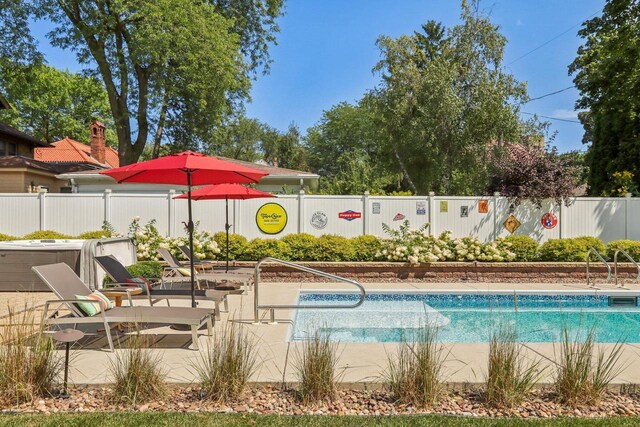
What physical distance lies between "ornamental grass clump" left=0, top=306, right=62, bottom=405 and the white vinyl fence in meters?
10.5

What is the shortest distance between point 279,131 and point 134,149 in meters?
29.7

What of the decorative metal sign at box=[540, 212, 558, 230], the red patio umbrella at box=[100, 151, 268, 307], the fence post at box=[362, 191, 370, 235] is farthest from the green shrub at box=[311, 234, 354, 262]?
the decorative metal sign at box=[540, 212, 558, 230]

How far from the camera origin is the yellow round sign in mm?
14773

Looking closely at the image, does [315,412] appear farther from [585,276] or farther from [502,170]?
[502,170]

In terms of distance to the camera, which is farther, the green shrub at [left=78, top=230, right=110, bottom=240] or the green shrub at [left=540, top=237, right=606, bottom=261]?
the green shrub at [left=78, top=230, right=110, bottom=240]

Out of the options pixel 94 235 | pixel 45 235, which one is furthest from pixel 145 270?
pixel 45 235

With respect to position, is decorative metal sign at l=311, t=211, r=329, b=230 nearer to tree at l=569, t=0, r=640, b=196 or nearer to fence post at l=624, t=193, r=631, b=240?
fence post at l=624, t=193, r=631, b=240

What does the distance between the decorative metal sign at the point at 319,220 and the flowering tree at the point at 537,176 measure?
5673mm

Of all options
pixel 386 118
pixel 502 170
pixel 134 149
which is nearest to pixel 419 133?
pixel 386 118

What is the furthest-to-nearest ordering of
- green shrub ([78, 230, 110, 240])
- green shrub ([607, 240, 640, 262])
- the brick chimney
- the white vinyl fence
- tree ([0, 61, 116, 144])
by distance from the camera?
tree ([0, 61, 116, 144]) → the brick chimney → the white vinyl fence → green shrub ([78, 230, 110, 240]) → green shrub ([607, 240, 640, 262])

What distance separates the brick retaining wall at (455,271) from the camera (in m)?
12.5

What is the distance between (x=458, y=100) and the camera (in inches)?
867

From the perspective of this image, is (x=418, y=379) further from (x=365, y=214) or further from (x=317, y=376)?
(x=365, y=214)

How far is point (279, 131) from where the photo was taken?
5250 cm
